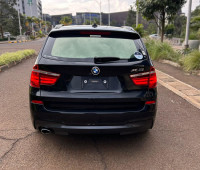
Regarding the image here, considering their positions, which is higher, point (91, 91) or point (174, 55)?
point (91, 91)

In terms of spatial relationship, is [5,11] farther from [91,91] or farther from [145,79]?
[145,79]

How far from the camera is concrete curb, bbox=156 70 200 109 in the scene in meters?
5.45

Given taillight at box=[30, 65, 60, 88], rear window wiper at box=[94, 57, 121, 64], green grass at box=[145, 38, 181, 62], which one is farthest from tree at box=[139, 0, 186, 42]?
taillight at box=[30, 65, 60, 88]

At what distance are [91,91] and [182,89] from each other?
14.4 feet

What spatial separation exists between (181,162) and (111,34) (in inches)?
79.1

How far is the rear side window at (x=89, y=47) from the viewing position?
114 inches

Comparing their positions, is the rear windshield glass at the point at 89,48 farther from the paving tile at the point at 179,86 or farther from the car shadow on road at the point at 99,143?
the paving tile at the point at 179,86

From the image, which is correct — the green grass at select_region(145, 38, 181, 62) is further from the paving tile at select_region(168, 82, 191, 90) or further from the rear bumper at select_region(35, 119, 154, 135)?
the rear bumper at select_region(35, 119, 154, 135)

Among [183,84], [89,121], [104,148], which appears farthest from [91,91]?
[183,84]

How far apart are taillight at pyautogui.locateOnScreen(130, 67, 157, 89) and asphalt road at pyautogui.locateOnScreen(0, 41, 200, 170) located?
1013 mm

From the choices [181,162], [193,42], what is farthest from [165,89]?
[193,42]

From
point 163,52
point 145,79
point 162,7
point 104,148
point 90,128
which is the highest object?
point 162,7

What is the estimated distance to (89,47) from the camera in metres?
3.01

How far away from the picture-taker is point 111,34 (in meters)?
3.20
